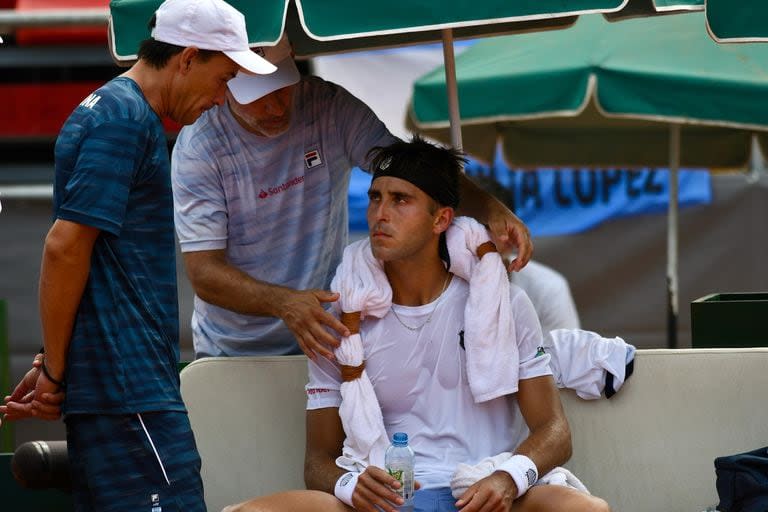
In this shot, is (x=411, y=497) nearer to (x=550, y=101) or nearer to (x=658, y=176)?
(x=550, y=101)

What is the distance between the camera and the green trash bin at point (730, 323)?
17.1 feet

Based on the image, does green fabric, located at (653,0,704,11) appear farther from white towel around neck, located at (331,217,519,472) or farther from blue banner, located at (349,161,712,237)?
blue banner, located at (349,161,712,237)

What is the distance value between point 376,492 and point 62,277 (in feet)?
4.35

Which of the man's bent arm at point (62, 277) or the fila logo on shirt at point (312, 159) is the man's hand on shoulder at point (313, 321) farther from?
the man's bent arm at point (62, 277)

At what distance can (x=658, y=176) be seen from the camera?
9.57 meters

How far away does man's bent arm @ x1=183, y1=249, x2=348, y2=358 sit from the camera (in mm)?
4500

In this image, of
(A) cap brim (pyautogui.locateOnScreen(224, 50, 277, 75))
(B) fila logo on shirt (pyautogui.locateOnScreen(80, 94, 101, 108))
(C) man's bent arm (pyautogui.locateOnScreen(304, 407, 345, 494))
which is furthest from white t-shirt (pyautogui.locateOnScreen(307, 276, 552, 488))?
(B) fila logo on shirt (pyautogui.locateOnScreen(80, 94, 101, 108))

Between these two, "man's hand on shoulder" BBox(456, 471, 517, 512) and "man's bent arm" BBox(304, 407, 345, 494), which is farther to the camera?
"man's bent arm" BBox(304, 407, 345, 494)

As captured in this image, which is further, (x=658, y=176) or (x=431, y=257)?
(x=658, y=176)

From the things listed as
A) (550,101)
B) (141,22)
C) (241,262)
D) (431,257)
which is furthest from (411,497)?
(550,101)

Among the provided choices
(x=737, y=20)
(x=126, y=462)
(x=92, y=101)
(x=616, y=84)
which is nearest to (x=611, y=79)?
(x=616, y=84)

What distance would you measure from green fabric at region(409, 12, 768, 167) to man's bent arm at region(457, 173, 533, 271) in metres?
2.54

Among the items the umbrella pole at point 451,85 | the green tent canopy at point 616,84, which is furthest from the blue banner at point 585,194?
the umbrella pole at point 451,85

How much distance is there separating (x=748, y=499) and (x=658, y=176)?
5453 millimetres
